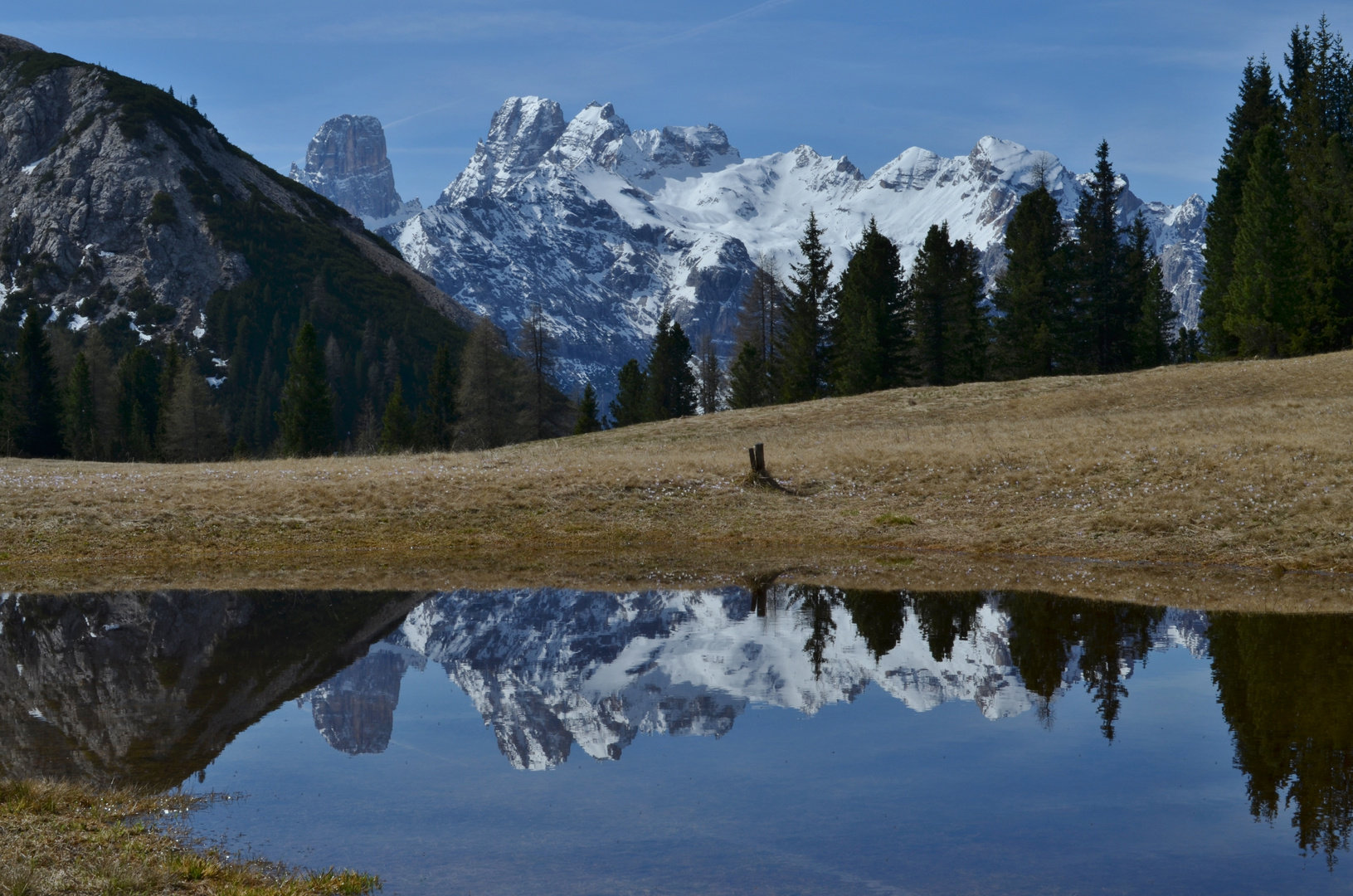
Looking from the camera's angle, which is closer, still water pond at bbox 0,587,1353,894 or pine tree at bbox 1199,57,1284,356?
still water pond at bbox 0,587,1353,894

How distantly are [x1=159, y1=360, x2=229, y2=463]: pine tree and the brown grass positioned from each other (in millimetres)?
93657

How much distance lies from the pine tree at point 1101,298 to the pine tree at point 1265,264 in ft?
27.5

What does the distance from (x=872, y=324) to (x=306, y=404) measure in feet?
170

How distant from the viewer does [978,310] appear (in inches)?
2803

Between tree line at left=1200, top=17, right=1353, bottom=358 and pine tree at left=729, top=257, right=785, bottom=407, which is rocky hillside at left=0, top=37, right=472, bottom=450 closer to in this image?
pine tree at left=729, top=257, right=785, bottom=407

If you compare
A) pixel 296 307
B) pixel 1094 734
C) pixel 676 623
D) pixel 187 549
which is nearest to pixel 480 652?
pixel 676 623

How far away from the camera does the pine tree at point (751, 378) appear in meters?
87.1

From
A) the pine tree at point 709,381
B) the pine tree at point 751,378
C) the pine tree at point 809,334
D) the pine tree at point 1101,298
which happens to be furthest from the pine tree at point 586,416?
the pine tree at point 1101,298

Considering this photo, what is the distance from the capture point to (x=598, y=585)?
2267 centimetres

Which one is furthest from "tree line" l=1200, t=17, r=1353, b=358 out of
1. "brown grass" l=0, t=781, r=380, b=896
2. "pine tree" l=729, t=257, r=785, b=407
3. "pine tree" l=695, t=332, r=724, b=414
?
"brown grass" l=0, t=781, r=380, b=896

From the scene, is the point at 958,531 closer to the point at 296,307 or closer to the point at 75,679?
the point at 75,679

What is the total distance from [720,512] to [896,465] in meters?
7.05

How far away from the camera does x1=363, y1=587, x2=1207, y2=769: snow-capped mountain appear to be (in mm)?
12992

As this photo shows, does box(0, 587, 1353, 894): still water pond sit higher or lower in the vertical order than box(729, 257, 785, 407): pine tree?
lower
